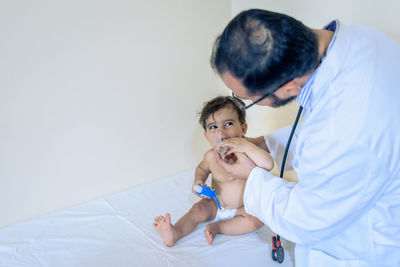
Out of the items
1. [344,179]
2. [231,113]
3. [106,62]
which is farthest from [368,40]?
[106,62]

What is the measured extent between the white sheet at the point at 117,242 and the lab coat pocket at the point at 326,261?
11.3 inches

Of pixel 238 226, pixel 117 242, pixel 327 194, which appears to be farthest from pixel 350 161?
pixel 117 242

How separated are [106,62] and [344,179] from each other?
1389mm

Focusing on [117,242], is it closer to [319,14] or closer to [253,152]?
[253,152]

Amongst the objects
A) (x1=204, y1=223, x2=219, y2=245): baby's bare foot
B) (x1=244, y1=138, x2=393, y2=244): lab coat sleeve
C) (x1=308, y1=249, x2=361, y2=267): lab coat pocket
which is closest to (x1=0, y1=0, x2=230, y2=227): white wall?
(x1=204, y1=223, x2=219, y2=245): baby's bare foot

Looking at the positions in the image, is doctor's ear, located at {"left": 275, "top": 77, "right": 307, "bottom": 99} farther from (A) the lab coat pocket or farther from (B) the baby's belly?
(B) the baby's belly

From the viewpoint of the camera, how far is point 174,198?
190 cm

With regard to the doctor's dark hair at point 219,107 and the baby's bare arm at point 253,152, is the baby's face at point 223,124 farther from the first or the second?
the baby's bare arm at point 253,152

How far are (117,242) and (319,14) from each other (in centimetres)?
157

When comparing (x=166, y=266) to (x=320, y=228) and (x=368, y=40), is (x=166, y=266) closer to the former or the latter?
(x=320, y=228)

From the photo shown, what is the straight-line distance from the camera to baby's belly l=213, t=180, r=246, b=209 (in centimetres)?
166

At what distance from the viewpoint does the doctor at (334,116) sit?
841 millimetres

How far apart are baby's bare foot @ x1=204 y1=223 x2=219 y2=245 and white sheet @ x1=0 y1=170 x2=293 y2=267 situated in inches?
1.1

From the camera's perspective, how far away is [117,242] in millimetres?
1505
